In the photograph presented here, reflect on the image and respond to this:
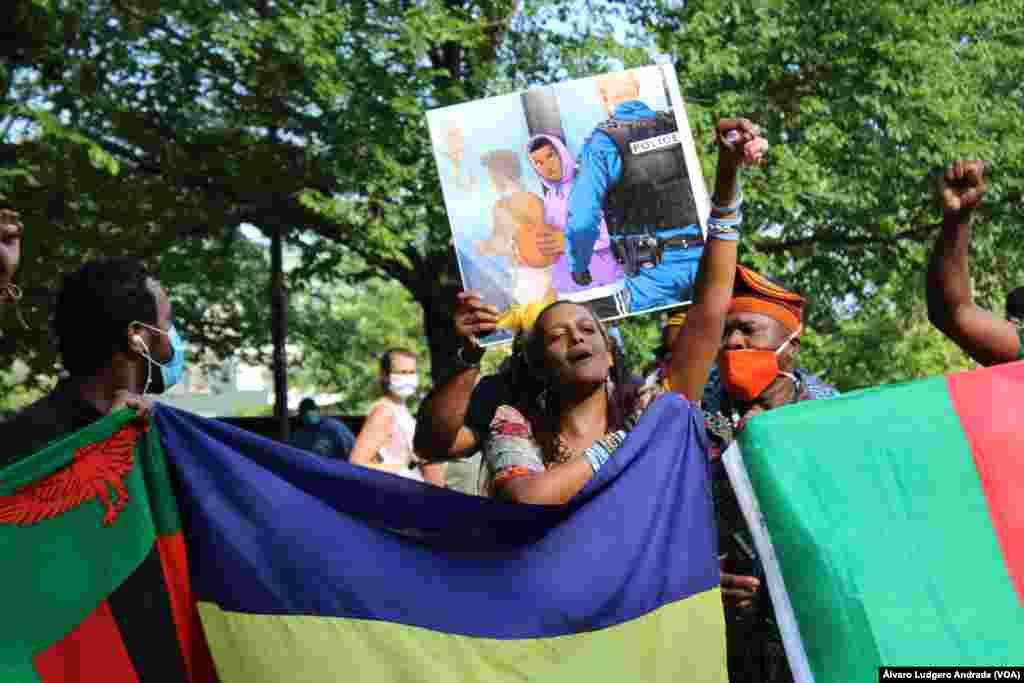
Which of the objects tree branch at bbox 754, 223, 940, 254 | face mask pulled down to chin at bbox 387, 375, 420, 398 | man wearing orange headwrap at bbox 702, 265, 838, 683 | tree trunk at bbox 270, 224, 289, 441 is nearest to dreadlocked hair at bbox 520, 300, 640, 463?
man wearing orange headwrap at bbox 702, 265, 838, 683

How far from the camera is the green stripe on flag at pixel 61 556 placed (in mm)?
3043

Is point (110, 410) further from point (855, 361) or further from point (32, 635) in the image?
point (855, 361)

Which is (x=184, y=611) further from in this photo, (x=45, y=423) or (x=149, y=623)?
(x=45, y=423)

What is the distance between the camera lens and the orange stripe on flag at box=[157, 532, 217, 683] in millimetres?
3119

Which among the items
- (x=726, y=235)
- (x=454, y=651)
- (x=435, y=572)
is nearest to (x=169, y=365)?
(x=435, y=572)

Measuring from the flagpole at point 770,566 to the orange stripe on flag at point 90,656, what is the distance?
1.52 meters

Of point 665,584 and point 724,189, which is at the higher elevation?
point 724,189

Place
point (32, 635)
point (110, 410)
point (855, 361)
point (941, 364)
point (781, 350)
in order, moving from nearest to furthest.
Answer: point (32, 635) < point (110, 410) < point (781, 350) < point (855, 361) < point (941, 364)

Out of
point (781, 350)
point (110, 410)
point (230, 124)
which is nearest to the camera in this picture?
point (110, 410)

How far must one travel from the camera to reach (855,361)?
16.1 metres

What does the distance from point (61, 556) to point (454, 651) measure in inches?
37.6

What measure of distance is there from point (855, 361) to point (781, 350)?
12.6 m

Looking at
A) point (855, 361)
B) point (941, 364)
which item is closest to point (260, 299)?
point (855, 361)

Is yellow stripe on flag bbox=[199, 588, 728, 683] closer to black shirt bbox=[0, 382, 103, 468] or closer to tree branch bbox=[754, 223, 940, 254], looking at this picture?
black shirt bbox=[0, 382, 103, 468]
